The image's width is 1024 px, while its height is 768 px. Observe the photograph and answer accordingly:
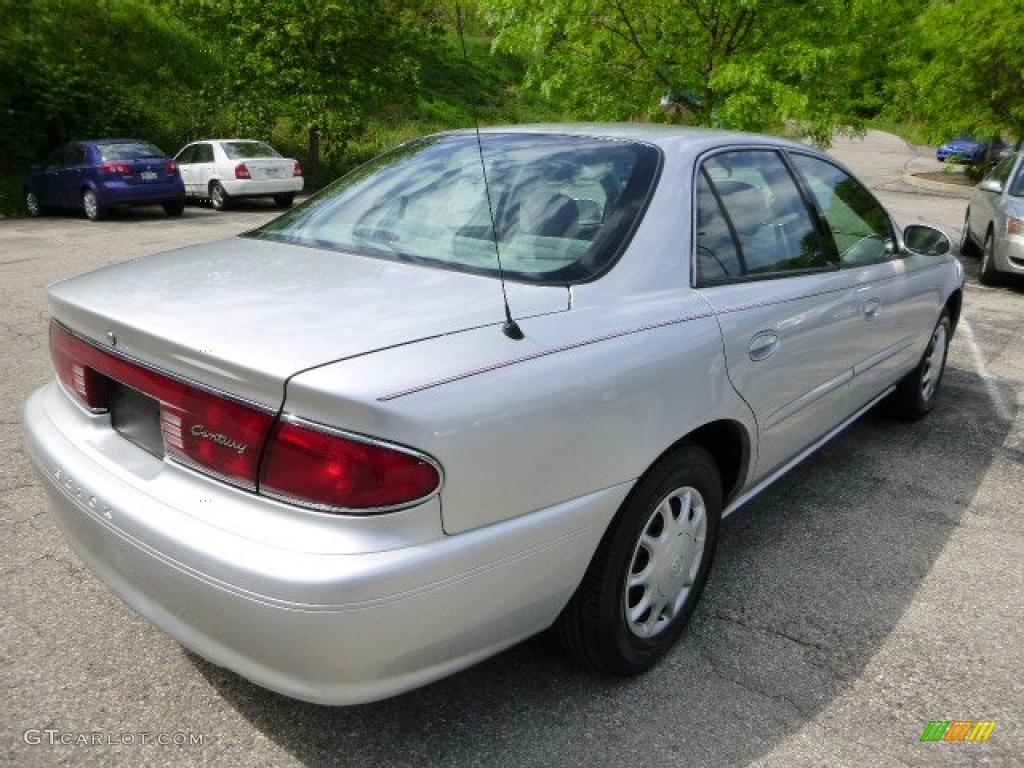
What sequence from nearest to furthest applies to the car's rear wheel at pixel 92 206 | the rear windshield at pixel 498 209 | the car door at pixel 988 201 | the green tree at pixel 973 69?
the rear windshield at pixel 498 209, the car door at pixel 988 201, the car's rear wheel at pixel 92 206, the green tree at pixel 973 69

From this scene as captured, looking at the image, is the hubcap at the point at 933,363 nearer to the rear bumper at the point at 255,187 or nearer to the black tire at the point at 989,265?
the black tire at the point at 989,265

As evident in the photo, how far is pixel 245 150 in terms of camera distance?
1691 centimetres

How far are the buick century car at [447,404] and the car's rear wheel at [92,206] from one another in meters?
13.6

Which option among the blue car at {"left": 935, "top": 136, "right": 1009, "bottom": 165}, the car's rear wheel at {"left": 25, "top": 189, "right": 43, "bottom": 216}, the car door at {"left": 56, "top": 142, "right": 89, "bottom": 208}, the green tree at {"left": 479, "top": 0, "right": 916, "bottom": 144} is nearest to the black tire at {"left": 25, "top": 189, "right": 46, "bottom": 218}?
the car's rear wheel at {"left": 25, "top": 189, "right": 43, "bottom": 216}

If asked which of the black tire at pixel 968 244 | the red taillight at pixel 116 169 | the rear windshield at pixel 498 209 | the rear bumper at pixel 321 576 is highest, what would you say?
the rear windshield at pixel 498 209

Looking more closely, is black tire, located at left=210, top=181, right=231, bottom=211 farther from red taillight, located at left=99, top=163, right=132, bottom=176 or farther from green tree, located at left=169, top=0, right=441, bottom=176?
green tree, located at left=169, top=0, right=441, bottom=176

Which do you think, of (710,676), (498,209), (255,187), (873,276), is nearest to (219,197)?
(255,187)

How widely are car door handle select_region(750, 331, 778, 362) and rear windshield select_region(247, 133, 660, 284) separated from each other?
0.59 meters

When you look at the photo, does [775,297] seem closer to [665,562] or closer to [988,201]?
[665,562]

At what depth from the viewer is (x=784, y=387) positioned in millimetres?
2906

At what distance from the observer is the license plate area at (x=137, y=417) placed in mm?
2057

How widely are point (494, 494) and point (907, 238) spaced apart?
311 centimetres

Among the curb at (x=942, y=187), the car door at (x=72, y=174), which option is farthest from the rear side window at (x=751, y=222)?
the curb at (x=942, y=187)

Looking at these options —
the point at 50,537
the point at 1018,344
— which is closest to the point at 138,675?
the point at 50,537
